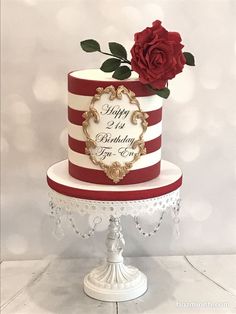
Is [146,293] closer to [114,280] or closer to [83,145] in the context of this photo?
[114,280]

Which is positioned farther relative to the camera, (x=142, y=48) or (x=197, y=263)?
(x=197, y=263)

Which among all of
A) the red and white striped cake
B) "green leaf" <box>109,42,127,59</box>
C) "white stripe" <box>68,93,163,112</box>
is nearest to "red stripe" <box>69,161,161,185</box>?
the red and white striped cake

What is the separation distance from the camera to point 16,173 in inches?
49.0

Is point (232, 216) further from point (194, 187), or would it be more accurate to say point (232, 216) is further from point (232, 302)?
point (232, 302)

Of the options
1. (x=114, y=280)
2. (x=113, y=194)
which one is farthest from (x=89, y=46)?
(x=114, y=280)

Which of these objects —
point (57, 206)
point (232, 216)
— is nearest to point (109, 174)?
point (57, 206)

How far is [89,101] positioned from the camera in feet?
3.07

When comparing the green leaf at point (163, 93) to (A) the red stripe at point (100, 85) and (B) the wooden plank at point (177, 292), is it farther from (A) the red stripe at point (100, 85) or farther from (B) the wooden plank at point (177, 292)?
(B) the wooden plank at point (177, 292)

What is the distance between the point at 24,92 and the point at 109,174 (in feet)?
1.23

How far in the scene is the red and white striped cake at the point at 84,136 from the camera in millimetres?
934

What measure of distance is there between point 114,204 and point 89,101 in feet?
0.64

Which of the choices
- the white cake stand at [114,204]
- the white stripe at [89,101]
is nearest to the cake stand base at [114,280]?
the white cake stand at [114,204]

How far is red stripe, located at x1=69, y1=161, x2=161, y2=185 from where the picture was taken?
0.96 m

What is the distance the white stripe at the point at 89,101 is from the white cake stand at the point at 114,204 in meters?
0.14
